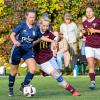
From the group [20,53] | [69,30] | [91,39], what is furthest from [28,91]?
[69,30]

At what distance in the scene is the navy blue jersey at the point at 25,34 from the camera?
1010 cm

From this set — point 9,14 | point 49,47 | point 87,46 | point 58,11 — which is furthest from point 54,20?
point 49,47

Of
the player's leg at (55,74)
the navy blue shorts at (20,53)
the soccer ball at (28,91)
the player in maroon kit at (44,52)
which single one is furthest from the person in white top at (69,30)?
the soccer ball at (28,91)

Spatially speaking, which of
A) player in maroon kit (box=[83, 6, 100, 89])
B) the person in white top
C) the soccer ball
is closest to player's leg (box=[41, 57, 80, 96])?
the soccer ball

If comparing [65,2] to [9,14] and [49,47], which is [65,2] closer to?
[9,14]

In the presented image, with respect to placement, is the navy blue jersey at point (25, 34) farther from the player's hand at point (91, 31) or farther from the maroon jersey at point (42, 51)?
the player's hand at point (91, 31)

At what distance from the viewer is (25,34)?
33.2 feet

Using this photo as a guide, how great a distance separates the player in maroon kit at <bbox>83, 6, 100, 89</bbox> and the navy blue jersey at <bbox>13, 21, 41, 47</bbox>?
6.96ft

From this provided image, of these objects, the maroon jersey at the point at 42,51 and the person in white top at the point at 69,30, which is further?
the person in white top at the point at 69,30

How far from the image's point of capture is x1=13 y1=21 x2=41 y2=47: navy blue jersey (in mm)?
10102

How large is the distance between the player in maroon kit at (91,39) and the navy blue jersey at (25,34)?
6.96ft

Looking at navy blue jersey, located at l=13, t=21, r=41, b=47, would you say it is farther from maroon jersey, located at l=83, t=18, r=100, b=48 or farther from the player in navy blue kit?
A: maroon jersey, located at l=83, t=18, r=100, b=48

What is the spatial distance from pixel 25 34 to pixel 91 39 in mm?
2376

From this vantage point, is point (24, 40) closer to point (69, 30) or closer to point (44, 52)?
point (44, 52)
